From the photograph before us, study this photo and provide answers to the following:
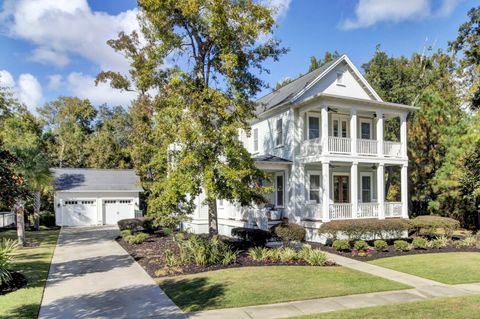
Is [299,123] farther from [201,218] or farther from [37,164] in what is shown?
[37,164]

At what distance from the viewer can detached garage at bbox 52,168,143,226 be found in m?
30.5

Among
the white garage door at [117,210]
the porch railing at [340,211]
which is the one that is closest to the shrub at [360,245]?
the porch railing at [340,211]

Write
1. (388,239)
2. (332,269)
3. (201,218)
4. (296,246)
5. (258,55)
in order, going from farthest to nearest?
(201,218) < (388,239) < (296,246) < (258,55) < (332,269)

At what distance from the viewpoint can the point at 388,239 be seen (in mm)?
17938

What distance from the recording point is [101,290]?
981 cm

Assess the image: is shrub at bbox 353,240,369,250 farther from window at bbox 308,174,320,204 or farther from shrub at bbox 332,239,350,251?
window at bbox 308,174,320,204

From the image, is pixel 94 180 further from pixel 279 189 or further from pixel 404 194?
pixel 404 194

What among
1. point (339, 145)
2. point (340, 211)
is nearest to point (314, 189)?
point (340, 211)

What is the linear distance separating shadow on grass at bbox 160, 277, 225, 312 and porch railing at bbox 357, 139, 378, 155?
12459 millimetres

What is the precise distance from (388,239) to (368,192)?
235 inches

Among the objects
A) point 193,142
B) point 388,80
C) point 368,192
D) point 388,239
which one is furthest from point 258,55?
point 388,80

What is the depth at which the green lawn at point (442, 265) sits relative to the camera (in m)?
11.0

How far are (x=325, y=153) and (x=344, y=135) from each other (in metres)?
4.68

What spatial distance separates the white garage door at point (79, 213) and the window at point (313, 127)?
20.3 meters
